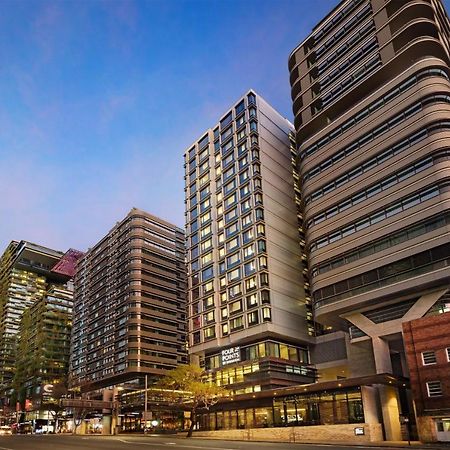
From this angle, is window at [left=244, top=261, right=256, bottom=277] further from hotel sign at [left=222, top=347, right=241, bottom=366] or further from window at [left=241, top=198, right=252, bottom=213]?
hotel sign at [left=222, top=347, right=241, bottom=366]

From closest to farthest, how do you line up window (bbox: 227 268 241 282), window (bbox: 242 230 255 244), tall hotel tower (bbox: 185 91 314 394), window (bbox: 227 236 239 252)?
tall hotel tower (bbox: 185 91 314 394), window (bbox: 242 230 255 244), window (bbox: 227 268 241 282), window (bbox: 227 236 239 252)

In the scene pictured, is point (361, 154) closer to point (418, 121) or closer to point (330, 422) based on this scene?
point (418, 121)

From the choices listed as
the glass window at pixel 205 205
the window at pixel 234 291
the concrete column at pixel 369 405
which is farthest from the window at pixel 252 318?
the concrete column at pixel 369 405

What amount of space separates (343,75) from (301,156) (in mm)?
16456

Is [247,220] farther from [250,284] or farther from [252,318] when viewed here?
[252,318]

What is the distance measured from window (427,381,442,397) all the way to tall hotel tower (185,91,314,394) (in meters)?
36.9

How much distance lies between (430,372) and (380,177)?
1267 inches

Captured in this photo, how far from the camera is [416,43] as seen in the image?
7669 cm

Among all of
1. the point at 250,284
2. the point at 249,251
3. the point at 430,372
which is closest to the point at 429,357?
the point at 430,372

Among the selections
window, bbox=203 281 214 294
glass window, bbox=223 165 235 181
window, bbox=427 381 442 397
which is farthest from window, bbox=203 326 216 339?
window, bbox=427 381 442 397

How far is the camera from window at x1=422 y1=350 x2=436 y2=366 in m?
50.3

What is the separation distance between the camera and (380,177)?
72.9 metres

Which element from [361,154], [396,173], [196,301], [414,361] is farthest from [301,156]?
[414,361]

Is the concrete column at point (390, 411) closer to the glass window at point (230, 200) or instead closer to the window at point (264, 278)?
the window at point (264, 278)
